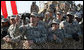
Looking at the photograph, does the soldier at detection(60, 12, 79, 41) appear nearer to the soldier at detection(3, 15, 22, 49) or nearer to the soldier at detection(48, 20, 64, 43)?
the soldier at detection(48, 20, 64, 43)

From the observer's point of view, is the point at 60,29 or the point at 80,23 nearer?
the point at 60,29

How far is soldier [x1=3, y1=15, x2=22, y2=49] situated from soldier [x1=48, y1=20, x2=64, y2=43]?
937mm

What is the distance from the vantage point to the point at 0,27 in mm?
7273

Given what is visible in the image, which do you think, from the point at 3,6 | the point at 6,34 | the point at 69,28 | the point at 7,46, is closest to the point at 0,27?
the point at 6,34

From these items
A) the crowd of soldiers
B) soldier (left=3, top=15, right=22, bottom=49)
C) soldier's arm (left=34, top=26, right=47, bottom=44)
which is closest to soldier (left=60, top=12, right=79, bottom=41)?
A: the crowd of soldiers

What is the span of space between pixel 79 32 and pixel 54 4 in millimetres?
3043

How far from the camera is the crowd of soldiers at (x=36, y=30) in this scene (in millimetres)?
6695

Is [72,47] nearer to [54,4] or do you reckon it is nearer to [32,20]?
[32,20]

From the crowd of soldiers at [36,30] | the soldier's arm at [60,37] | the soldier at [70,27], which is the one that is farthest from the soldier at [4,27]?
the soldier at [70,27]

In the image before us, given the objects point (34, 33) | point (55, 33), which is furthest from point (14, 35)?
point (55, 33)

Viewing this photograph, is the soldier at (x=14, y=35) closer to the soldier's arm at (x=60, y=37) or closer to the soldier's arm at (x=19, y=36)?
the soldier's arm at (x=19, y=36)

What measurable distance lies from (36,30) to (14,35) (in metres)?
0.64

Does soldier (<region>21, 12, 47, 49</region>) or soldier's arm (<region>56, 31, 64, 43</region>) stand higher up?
soldier (<region>21, 12, 47, 49</region>)

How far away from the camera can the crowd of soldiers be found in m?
6.70
